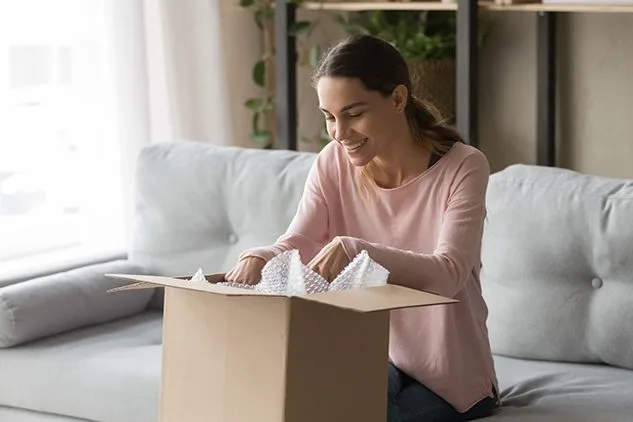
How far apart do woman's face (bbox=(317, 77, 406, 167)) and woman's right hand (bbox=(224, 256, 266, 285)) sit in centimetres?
24

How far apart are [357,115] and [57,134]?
1.55 metres

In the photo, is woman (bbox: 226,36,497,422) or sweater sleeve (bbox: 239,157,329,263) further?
sweater sleeve (bbox: 239,157,329,263)

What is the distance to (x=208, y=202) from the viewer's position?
2.85m

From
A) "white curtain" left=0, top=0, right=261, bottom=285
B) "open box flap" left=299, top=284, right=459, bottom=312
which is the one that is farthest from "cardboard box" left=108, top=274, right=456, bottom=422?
"white curtain" left=0, top=0, right=261, bottom=285

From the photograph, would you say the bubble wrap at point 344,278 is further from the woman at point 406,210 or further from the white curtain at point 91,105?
the white curtain at point 91,105

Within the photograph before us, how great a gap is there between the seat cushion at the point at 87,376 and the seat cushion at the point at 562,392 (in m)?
0.69

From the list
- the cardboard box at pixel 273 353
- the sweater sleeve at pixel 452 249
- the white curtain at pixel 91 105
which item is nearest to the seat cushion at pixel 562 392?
the sweater sleeve at pixel 452 249

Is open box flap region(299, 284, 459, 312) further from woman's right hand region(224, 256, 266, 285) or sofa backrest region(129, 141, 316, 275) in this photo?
sofa backrest region(129, 141, 316, 275)

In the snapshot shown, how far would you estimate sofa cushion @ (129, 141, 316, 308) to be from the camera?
9.06 ft

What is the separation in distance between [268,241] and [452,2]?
0.83m

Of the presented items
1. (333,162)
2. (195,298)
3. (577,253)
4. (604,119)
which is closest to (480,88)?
(604,119)

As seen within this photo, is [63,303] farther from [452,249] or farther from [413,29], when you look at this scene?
[413,29]

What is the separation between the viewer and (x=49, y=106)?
10.7 feet

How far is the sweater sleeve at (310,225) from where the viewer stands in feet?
6.73
